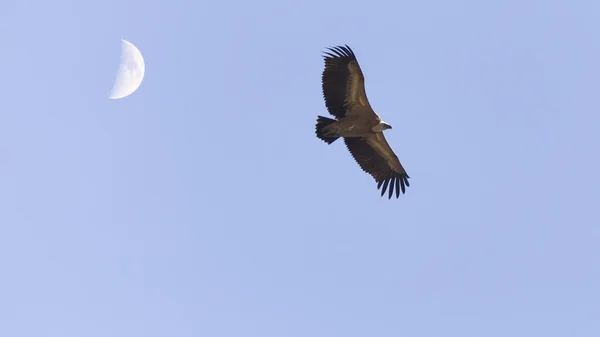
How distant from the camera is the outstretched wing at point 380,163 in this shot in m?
50.8

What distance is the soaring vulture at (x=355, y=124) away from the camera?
48312mm

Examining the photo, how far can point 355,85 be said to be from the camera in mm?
48688

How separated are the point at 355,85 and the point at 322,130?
5.69ft

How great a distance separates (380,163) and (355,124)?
6.63ft

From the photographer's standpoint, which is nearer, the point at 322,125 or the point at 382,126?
the point at 322,125

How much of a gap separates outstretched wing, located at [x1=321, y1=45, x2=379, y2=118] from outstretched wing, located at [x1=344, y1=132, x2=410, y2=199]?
1.65 m

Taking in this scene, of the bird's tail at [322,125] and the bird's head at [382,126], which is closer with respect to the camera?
the bird's tail at [322,125]

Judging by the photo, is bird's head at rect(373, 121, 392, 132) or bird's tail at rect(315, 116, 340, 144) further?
bird's head at rect(373, 121, 392, 132)

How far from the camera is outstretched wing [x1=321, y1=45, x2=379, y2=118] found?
4816cm

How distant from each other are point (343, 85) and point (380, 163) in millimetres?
3504

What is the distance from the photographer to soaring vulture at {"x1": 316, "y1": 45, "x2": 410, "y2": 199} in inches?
1902

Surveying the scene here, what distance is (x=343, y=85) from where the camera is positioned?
48688 mm

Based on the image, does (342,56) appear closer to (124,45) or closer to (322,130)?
(322,130)

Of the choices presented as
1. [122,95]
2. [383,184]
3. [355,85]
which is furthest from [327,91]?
[122,95]
